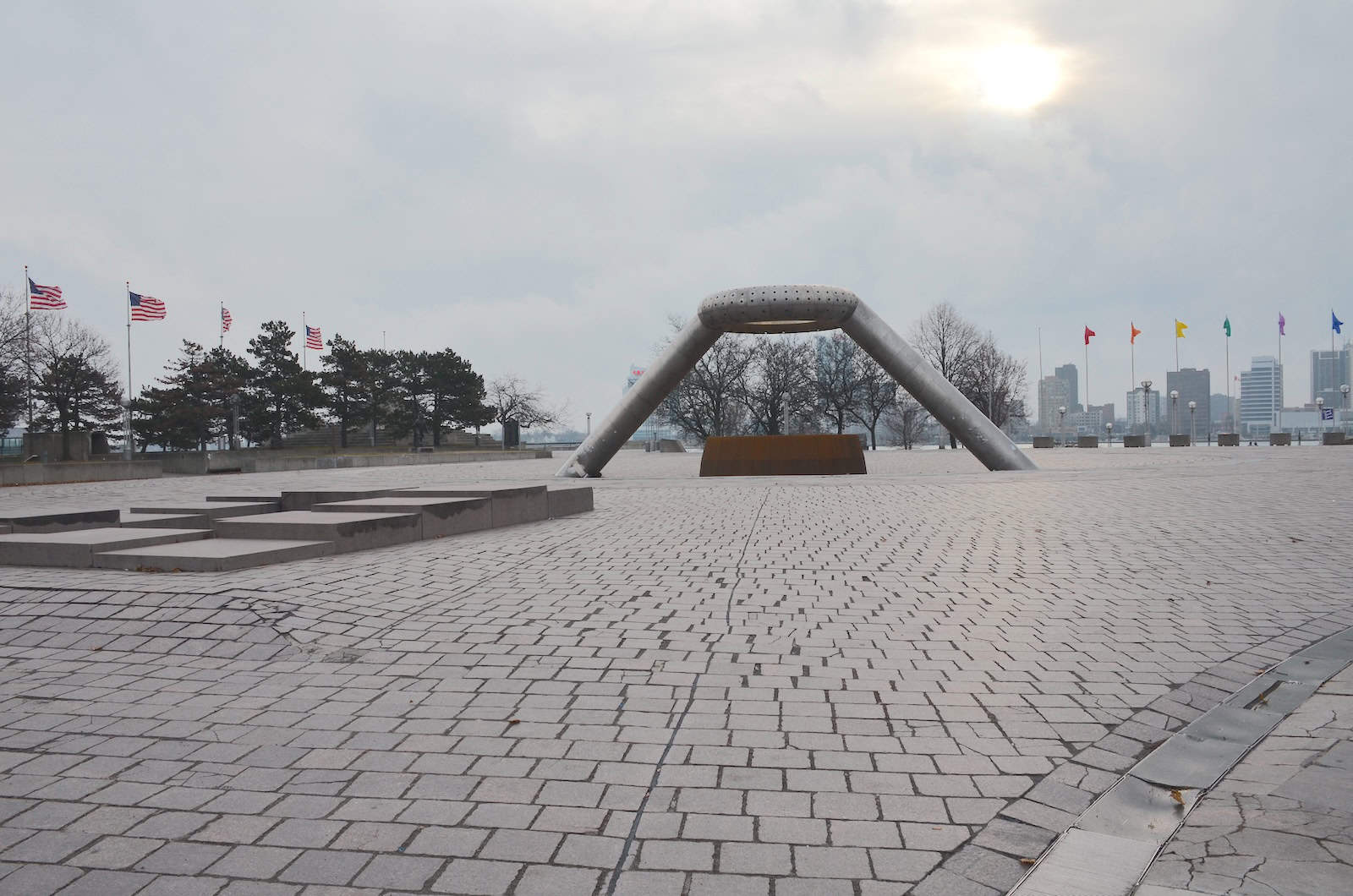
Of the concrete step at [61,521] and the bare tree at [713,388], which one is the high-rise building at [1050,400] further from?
the concrete step at [61,521]

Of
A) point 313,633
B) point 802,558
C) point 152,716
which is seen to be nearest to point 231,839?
point 152,716

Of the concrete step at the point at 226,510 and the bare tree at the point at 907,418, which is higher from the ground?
the bare tree at the point at 907,418

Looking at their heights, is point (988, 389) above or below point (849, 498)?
above

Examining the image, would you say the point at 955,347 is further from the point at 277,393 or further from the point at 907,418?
the point at 277,393

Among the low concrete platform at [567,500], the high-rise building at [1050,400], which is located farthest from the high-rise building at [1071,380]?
the low concrete platform at [567,500]

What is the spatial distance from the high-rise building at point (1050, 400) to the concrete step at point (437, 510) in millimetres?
99581

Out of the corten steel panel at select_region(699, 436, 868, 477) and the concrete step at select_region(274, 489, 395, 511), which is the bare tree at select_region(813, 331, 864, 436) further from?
the concrete step at select_region(274, 489, 395, 511)

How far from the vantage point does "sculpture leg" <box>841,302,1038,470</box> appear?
2120cm

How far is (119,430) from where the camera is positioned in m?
47.9

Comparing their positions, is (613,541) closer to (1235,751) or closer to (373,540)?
(373,540)

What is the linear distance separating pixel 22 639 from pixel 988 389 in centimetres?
5281

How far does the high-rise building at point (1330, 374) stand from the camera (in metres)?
86.3

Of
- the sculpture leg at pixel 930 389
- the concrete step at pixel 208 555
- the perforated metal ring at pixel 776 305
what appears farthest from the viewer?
the sculpture leg at pixel 930 389

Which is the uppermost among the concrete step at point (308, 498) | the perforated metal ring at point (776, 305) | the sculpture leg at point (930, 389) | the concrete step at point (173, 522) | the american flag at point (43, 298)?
the american flag at point (43, 298)
